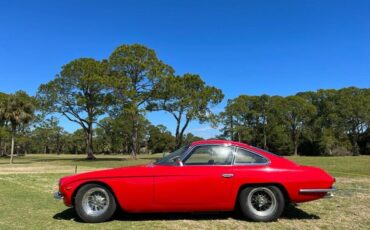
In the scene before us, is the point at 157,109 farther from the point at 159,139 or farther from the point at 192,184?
the point at 159,139

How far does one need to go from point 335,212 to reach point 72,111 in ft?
146

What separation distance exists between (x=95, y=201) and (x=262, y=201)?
9.86 feet

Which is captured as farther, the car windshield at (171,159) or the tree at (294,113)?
the tree at (294,113)

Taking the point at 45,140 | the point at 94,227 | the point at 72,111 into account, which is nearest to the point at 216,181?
the point at 94,227

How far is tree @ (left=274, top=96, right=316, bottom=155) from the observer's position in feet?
252

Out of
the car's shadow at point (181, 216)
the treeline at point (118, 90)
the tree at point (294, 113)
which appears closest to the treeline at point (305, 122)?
the tree at point (294, 113)

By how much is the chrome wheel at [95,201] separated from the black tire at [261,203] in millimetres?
2429

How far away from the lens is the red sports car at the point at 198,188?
6.86 metres

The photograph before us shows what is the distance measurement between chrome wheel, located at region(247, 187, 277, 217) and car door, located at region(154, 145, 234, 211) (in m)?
0.42

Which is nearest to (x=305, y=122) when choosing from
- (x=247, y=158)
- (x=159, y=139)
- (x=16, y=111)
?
(x=159, y=139)

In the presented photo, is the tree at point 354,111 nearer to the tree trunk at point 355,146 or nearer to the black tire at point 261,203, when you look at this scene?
the tree trunk at point 355,146

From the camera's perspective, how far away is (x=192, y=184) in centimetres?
685

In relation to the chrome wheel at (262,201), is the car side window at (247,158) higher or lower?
higher

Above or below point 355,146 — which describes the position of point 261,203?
below
